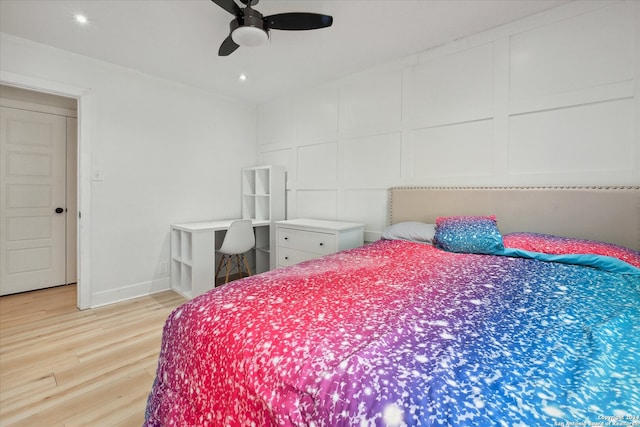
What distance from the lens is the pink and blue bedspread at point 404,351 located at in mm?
566

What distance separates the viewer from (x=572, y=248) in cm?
164

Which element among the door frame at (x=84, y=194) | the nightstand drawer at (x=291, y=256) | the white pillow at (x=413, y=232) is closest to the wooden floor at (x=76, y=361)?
the door frame at (x=84, y=194)

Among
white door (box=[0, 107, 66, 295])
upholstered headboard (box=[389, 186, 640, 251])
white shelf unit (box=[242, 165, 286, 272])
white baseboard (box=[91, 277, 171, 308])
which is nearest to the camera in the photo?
upholstered headboard (box=[389, 186, 640, 251])

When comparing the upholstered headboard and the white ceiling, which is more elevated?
the white ceiling

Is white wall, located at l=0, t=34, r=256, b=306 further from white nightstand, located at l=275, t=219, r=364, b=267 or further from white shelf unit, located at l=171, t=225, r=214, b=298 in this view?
white nightstand, located at l=275, t=219, r=364, b=267

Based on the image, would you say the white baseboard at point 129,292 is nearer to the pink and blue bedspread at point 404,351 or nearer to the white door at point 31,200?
the white door at point 31,200

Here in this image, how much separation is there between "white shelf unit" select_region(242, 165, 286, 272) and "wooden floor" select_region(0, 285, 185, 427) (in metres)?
1.27

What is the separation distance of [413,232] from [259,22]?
6.05ft

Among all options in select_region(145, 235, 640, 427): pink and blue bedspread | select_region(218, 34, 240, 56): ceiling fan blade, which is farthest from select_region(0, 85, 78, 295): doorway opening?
select_region(145, 235, 640, 427): pink and blue bedspread

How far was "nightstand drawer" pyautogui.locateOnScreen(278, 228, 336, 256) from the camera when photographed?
276 cm

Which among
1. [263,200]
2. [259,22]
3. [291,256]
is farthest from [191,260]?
[259,22]

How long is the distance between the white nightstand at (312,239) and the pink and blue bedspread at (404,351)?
1344 mm

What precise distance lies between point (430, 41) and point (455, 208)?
4.78ft

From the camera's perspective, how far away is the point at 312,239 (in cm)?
288
